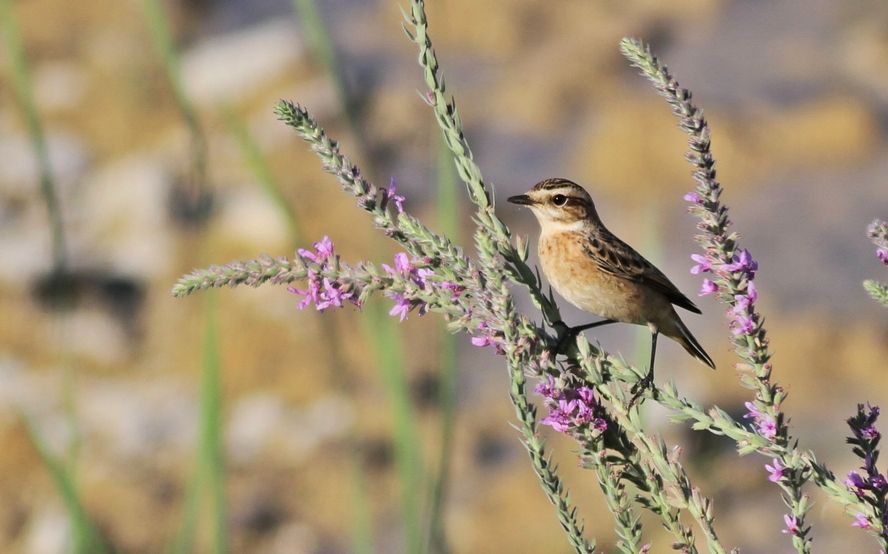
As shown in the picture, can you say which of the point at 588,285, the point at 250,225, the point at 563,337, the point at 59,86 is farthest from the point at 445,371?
the point at 59,86

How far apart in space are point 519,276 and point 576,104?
1146 centimetres

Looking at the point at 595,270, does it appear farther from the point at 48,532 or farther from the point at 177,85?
the point at 48,532

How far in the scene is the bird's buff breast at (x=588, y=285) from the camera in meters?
Answer: 3.56

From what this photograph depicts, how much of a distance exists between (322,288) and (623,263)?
5.71 ft

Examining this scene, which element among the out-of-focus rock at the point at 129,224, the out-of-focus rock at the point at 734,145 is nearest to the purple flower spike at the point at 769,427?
the out-of-focus rock at the point at 734,145

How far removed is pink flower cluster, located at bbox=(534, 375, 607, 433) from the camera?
81.1 inches

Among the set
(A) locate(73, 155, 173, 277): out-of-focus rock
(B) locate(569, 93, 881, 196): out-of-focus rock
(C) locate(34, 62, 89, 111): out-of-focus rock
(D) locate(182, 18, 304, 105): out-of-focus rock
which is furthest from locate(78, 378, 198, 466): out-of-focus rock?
(C) locate(34, 62, 89, 111): out-of-focus rock

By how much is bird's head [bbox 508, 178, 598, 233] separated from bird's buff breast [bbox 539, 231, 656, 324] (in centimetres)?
8

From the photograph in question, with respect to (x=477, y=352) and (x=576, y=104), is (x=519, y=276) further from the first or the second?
(x=576, y=104)

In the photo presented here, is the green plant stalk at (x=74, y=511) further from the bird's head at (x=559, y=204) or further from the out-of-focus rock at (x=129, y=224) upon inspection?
the out-of-focus rock at (x=129, y=224)

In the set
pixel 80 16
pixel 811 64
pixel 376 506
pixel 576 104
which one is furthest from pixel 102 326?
pixel 811 64

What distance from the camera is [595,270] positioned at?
361 cm

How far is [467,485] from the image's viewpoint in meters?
9.25

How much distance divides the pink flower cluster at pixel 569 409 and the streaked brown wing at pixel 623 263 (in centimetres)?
140
